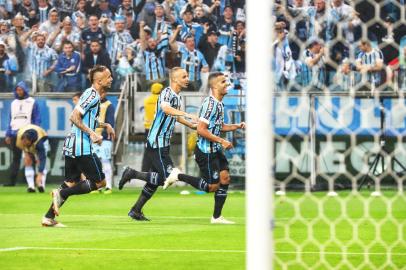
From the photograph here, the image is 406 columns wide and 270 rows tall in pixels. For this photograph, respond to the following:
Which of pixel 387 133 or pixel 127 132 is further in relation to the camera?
pixel 127 132

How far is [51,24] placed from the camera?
2322 centimetres

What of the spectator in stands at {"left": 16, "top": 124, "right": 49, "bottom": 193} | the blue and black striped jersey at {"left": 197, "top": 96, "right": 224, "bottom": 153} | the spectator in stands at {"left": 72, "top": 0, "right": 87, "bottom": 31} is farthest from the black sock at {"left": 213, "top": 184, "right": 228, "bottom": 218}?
the spectator in stands at {"left": 72, "top": 0, "right": 87, "bottom": 31}

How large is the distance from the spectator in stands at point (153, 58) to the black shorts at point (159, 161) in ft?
27.3

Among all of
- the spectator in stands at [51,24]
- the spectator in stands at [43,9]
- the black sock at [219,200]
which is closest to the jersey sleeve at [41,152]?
the spectator in stands at [51,24]

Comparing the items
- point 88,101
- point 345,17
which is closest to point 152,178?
point 88,101

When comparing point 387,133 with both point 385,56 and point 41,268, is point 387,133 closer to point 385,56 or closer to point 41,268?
point 385,56

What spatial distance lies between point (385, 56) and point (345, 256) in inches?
176

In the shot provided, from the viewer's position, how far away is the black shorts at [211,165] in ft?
42.3

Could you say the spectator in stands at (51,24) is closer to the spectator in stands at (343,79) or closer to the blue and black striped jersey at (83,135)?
the spectator in stands at (343,79)

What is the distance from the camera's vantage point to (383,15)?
34.4 ft

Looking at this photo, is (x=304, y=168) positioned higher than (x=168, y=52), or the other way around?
(x=168, y=52)

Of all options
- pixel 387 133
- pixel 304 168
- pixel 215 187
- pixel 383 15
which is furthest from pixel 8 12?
pixel 383 15

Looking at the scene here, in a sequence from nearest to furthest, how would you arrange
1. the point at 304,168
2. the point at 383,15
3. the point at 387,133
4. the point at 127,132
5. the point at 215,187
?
the point at 383,15
the point at 215,187
the point at 387,133
the point at 304,168
the point at 127,132

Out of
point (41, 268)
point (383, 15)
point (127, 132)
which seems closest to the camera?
point (41, 268)
